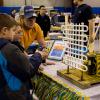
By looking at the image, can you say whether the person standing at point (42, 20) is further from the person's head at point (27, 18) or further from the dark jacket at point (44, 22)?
→ the person's head at point (27, 18)

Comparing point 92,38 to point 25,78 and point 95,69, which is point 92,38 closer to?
point 95,69

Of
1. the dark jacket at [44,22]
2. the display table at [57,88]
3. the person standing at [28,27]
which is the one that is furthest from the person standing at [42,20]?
the display table at [57,88]

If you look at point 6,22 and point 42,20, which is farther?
point 42,20

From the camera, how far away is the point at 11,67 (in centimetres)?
142

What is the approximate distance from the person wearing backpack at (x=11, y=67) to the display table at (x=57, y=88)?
29cm

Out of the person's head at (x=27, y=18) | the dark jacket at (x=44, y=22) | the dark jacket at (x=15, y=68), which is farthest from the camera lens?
the dark jacket at (x=44, y=22)

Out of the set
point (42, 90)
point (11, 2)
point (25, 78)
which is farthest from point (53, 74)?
point (11, 2)

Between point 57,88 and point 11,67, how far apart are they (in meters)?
0.49

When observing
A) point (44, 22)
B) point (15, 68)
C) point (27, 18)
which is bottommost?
point (44, 22)

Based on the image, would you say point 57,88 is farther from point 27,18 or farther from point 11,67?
point 27,18

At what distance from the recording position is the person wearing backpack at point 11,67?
4.66 ft

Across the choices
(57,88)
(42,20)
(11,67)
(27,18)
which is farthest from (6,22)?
(42,20)

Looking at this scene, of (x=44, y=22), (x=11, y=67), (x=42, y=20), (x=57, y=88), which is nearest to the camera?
(x=11, y=67)

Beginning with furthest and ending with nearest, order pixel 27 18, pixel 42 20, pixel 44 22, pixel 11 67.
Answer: pixel 42 20 < pixel 44 22 < pixel 27 18 < pixel 11 67
